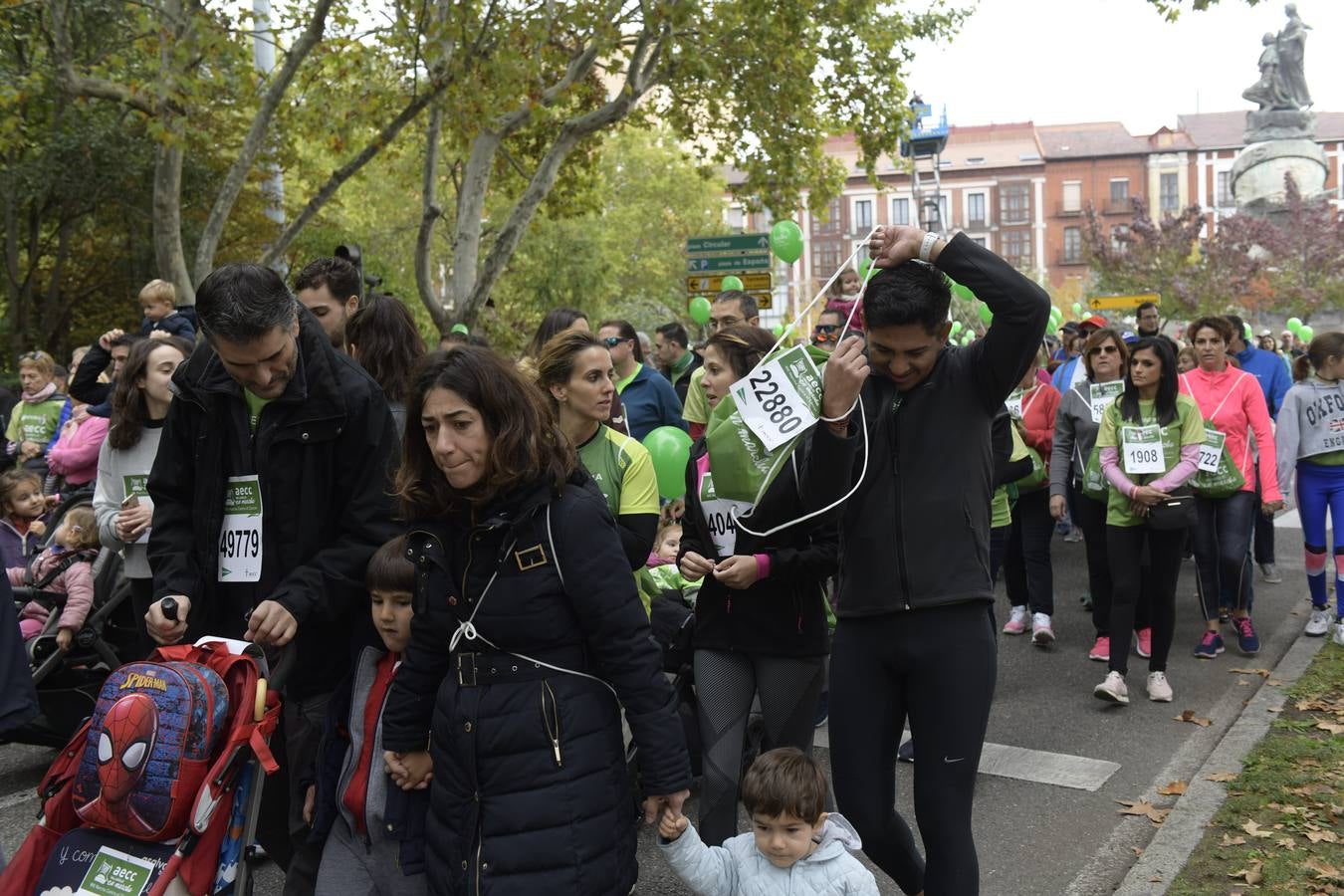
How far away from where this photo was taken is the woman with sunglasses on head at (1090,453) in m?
7.83

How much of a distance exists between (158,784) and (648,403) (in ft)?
15.0

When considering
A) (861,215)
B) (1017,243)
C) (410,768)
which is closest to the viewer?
(410,768)

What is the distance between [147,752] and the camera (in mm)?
3080

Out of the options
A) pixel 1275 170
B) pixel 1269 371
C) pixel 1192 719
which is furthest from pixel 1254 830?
pixel 1275 170

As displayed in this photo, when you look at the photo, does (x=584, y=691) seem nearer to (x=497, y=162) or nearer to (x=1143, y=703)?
(x=1143, y=703)

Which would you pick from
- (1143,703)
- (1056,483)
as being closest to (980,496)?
(1143,703)

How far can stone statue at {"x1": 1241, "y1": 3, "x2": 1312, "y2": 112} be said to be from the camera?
47500mm

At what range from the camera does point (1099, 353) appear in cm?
865

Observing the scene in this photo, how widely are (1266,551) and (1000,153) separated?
96.1 metres

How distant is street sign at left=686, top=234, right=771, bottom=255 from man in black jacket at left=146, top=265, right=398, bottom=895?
14468mm

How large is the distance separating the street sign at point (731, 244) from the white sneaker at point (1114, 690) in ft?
38.2

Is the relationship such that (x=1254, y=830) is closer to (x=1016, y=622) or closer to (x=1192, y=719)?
(x=1192, y=719)

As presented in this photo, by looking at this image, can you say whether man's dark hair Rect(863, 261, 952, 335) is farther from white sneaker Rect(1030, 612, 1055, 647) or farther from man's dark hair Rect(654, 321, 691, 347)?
man's dark hair Rect(654, 321, 691, 347)

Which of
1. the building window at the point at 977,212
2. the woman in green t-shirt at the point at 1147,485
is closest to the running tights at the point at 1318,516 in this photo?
the woman in green t-shirt at the point at 1147,485
